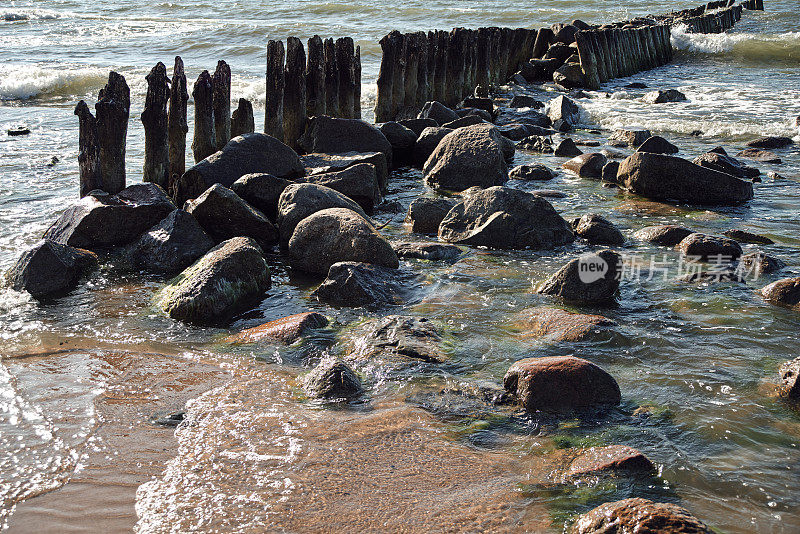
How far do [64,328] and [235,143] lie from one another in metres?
3.64

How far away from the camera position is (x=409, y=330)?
5.45 metres

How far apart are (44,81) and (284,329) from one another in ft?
55.3

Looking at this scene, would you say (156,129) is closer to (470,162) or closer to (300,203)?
(300,203)

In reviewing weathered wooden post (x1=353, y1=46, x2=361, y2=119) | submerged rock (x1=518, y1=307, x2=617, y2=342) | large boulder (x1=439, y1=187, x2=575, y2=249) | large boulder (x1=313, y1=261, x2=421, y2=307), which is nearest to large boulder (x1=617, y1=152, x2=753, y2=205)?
large boulder (x1=439, y1=187, x2=575, y2=249)

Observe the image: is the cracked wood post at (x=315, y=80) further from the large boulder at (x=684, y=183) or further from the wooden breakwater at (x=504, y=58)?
the large boulder at (x=684, y=183)

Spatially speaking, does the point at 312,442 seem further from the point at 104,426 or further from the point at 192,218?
the point at 192,218

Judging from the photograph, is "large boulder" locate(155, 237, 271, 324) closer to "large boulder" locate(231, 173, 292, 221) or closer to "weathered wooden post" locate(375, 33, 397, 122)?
"large boulder" locate(231, 173, 292, 221)

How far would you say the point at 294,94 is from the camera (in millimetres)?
10375

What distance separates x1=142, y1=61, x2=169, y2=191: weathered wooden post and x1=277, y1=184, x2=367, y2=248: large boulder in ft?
5.38

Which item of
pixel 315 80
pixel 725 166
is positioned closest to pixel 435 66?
pixel 315 80

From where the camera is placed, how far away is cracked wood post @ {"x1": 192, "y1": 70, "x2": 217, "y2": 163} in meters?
8.84

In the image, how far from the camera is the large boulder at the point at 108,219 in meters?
7.36

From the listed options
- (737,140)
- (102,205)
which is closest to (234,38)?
(737,140)

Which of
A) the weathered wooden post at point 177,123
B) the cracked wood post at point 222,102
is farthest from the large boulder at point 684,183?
the weathered wooden post at point 177,123
